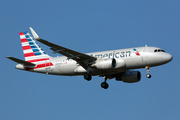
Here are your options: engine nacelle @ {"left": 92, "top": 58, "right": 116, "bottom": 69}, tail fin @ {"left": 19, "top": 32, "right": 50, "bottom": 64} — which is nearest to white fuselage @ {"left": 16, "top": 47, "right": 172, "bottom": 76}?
engine nacelle @ {"left": 92, "top": 58, "right": 116, "bottom": 69}

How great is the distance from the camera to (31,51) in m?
49.9

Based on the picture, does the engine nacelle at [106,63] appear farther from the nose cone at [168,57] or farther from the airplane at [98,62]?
the nose cone at [168,57]

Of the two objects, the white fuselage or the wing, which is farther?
the white fuselage

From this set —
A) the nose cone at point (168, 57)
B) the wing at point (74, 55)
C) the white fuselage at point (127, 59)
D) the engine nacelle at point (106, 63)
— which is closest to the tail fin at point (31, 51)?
the white fuselage at point (127, 59)

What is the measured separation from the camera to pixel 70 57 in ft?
141

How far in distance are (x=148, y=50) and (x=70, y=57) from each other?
32.9ft

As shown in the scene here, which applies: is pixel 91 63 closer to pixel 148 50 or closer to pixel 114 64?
pixel 114 64

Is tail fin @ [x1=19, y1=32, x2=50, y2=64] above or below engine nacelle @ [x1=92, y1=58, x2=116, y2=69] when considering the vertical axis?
above

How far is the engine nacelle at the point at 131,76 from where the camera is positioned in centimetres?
4781

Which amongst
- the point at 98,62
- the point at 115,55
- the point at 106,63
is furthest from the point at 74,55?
the point at 115,55

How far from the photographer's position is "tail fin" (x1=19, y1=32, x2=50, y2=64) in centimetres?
4861

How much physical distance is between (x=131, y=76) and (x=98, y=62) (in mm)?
6849

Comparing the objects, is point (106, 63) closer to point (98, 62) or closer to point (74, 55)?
point (98, 62)

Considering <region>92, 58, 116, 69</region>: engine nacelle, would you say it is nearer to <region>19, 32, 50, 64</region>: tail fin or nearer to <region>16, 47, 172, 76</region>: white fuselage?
<region>16, 47, 172, 76</region>: white fuselage
